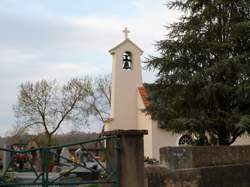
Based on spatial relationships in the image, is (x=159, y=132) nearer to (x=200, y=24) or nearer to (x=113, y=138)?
(x=200, y=24)

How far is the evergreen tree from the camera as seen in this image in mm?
14696

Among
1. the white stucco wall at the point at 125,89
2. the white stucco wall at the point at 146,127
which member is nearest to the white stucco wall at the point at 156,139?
the white stucco wall at the point at 146,127

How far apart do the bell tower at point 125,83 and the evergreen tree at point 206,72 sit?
617 inches

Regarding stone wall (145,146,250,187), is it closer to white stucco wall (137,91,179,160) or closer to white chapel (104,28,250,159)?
white stucco wall (137,91,179,160)

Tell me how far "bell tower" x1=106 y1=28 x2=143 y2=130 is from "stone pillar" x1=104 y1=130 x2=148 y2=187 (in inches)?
982

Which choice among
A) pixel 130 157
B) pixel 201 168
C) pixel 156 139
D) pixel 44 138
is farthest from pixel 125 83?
pixel 130 157

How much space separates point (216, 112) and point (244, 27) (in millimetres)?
2935

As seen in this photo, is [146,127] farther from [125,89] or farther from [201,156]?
[201,156]

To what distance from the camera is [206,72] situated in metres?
14.9

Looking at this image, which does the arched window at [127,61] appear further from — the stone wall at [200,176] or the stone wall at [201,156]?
the stone wall at [200,176]

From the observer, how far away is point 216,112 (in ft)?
49.0

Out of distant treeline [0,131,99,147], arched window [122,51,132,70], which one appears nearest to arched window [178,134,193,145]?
arched window [122,51,132,70]

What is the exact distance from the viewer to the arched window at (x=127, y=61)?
106 feet

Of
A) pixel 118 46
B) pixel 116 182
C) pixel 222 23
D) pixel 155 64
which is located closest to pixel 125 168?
pixel 116 182
